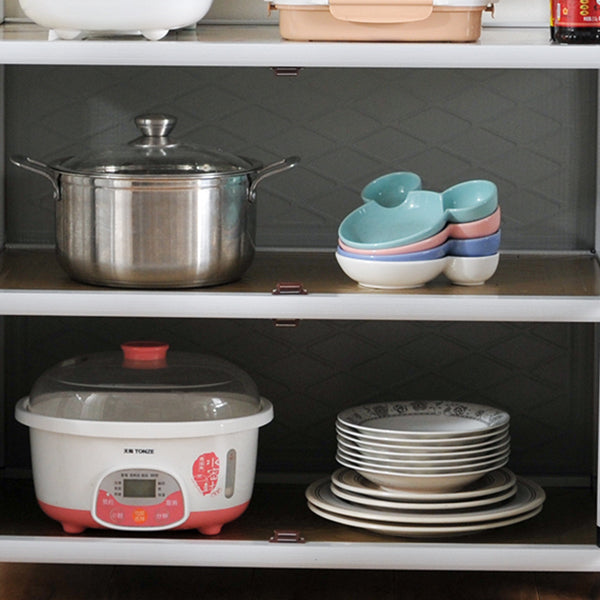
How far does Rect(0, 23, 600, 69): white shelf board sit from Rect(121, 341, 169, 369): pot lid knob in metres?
0.50

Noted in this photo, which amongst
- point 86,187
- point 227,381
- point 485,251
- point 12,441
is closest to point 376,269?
point 485,251

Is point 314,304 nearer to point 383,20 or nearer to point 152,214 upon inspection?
point 152,214

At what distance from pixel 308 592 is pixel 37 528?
0.49m

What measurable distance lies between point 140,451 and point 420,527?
18.9 inches

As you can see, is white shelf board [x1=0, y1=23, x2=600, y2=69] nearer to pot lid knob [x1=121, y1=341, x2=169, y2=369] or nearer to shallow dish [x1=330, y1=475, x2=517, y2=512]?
pot lid knob [x1=121, y1=341, x2=169, y2=369]

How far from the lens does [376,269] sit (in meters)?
2.07

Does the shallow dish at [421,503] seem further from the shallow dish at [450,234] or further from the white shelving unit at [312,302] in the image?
the shallow dish at [450,234]

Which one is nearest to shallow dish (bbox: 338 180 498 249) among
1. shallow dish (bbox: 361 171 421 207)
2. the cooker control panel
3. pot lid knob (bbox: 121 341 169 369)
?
shallow dish (bbox: 361 171 421 207)

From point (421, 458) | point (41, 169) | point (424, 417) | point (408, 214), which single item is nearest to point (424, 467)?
point (421, 458)

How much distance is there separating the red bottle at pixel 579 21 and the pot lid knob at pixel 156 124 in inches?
25.5

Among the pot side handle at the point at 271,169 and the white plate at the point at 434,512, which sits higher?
the pot side handle at the point at 271,169

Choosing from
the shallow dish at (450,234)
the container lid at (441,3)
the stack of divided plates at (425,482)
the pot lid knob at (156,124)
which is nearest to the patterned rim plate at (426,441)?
the stack of divided plates at (425,482)

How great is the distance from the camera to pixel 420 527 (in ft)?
7.01

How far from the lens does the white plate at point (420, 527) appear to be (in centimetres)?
212
